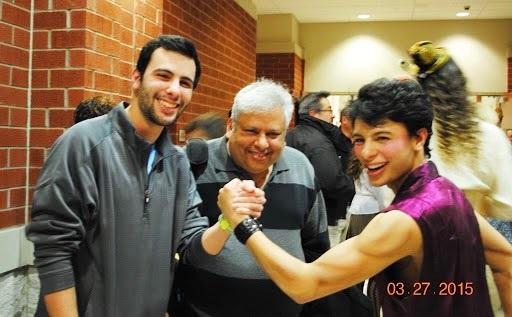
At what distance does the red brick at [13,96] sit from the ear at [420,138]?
5.85ft

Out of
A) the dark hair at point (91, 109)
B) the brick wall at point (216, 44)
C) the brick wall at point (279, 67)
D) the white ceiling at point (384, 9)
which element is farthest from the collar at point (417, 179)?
the brick wall at point (279, 67)

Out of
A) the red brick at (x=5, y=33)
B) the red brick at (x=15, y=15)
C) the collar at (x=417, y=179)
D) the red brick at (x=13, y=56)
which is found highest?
the red brick at (x=15, y=15)

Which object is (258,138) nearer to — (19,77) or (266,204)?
(266,204)

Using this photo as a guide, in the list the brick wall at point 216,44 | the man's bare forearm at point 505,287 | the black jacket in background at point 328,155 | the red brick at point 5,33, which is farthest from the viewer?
the brick wall at point 216,44

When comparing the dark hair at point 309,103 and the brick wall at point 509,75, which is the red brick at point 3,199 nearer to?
the dark hair at point 309,103

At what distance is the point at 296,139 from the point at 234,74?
2.15m

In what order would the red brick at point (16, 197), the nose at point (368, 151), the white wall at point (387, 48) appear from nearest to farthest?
the nose at point (368, 151), the red brick at point (16, 197), the white wall at point (387, 48)

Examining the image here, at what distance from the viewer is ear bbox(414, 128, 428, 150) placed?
1326 mm

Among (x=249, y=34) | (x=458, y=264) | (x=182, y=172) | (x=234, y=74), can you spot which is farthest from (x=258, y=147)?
(x=249, y=34)

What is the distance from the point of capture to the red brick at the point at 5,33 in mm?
2254

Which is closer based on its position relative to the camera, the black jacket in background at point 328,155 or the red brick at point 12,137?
the red brick at point 12,137

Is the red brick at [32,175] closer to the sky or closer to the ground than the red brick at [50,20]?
closer to the ground

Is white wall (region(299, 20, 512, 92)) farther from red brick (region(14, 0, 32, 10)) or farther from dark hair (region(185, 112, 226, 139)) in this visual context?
red brick (region(14, 0, 32, 10))

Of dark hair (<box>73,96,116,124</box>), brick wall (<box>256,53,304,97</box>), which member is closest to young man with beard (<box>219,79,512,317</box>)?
dark hair (<box>73,96,116,124</box>)
